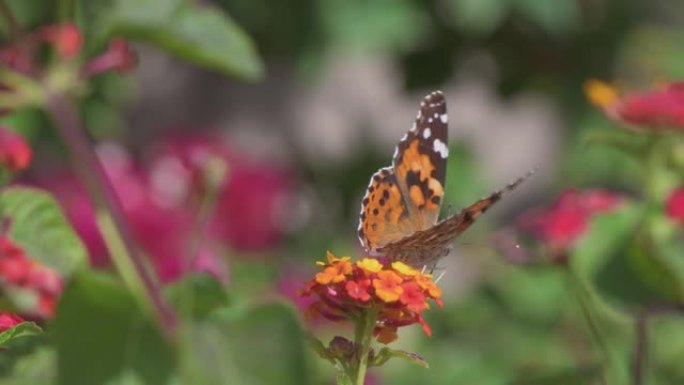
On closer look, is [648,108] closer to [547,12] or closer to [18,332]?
[18,332]

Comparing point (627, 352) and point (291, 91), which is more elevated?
point (291, 91)

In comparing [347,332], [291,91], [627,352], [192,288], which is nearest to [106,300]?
[192,288]

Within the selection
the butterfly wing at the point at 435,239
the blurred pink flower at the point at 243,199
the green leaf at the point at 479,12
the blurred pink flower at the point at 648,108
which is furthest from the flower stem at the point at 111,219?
the green leaf at the point at 479,12

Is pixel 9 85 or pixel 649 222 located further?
pixel 649 222

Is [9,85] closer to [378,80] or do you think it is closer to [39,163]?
[39,163]

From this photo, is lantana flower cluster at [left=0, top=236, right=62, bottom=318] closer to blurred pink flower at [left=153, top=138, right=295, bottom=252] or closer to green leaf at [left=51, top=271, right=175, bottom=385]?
green leaf at [left=51, top=271, right=175, bottom=385]

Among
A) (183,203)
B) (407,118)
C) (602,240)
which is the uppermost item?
(407,118)

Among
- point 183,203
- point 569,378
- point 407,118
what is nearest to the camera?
point 569,378

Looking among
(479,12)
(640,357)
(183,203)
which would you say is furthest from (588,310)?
(479,12)
